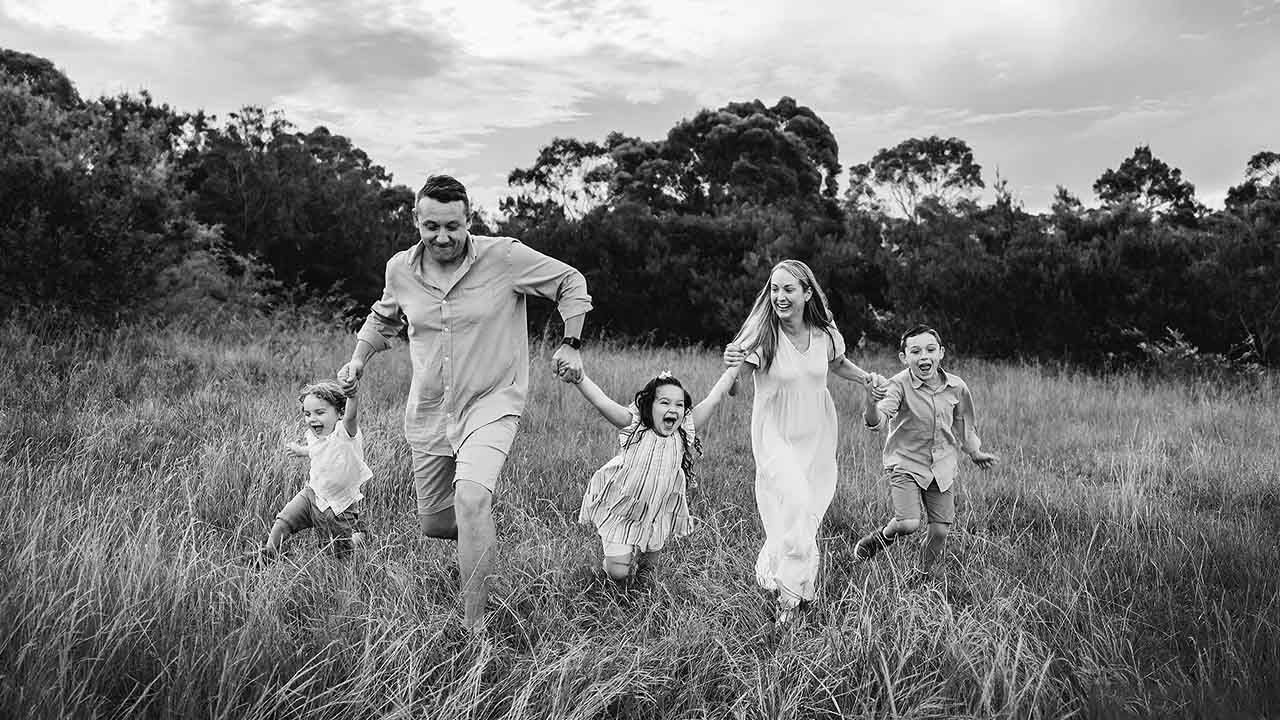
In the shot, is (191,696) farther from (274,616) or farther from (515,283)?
(515,283)

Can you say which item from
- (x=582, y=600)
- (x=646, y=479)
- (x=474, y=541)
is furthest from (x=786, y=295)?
(x=474, y=541)

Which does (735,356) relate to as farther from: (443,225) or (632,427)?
(443,225)

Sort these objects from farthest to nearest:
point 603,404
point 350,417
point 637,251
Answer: point 637,251
point 350,417
point 603,404

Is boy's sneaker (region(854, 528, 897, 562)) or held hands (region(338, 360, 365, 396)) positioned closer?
held hands (region(338, 360, 365, 396))

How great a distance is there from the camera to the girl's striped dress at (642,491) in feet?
13.7

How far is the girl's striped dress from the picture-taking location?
13.7 ft

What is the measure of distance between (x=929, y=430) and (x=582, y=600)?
7.35ft

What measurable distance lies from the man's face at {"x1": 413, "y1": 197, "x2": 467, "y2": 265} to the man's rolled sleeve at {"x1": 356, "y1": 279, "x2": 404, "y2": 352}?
0.44 m

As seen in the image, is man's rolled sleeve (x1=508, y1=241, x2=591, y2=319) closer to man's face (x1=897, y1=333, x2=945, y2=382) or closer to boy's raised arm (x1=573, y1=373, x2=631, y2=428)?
boy's raised arm (x1=573, y1=373, x2=631, y2=428)

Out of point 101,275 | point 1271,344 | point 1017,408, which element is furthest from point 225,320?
point 1271,344

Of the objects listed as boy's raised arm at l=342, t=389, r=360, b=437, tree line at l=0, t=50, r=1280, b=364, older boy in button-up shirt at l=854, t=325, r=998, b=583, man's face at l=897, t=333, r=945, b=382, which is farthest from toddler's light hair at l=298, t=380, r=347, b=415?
tree line at l=0, t=50, r=1280, b=364

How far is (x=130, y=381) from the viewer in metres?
8.26

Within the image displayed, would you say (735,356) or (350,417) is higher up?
(735,356)

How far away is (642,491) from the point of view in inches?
165
